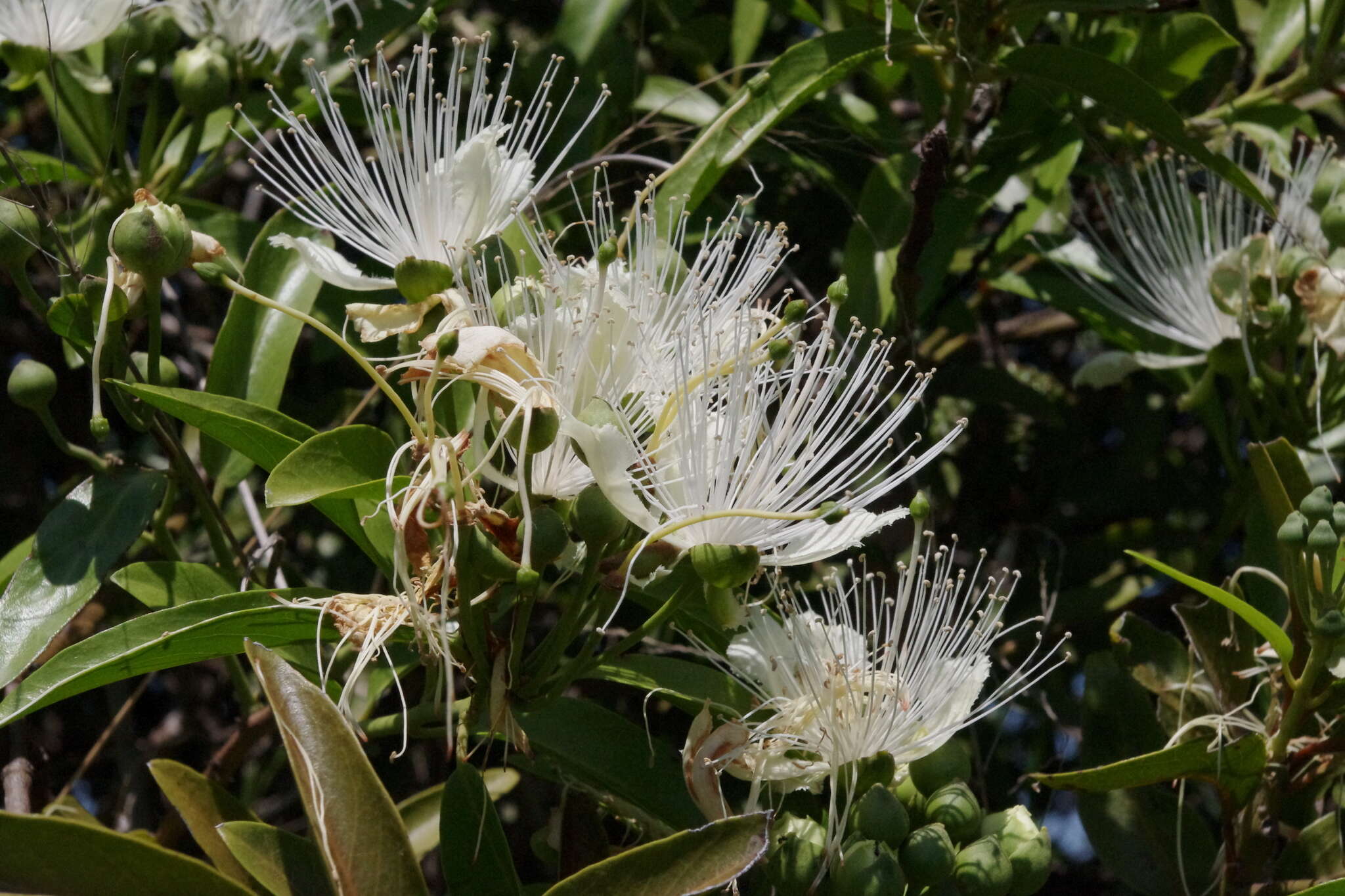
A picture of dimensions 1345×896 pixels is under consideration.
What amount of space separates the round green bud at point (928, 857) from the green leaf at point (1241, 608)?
0.31 metres

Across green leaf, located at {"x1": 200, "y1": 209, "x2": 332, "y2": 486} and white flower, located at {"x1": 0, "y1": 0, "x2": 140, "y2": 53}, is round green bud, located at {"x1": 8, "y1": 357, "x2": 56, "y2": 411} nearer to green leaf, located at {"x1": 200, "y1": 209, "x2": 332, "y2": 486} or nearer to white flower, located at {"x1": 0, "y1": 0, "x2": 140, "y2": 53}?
green leaf, located at {"x1": 200, "y1": 209, "x2": 332, "y2": 486}

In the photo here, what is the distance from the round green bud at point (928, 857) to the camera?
120cm

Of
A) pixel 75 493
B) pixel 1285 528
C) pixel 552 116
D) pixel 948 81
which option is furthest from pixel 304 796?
pixel 948 81

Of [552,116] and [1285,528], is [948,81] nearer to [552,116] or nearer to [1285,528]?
[552,116]

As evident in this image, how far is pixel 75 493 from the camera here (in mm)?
1402

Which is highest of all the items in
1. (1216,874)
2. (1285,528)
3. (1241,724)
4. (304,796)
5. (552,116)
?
(552,116)

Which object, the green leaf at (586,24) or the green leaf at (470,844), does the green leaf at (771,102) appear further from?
the green leaf at (470,844)

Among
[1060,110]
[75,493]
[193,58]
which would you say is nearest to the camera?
[75,493]

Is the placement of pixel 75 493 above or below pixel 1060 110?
below

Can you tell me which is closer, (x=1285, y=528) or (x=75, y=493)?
(x=1285, y=528)

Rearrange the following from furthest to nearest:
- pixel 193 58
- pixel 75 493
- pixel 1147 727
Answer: pixel 193 58, pixel 1147 727, pixel 75 493

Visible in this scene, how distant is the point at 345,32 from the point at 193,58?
1.49 ft

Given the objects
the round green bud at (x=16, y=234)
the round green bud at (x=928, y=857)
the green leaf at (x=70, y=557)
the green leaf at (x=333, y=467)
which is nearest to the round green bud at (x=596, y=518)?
the green leaf at (x=333, y=467)

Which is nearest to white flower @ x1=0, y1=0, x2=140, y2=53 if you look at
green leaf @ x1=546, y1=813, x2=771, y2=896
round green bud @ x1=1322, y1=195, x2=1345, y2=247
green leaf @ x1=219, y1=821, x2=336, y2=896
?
green leaf @ x1=219, y1=821, x2=336, y2=896
